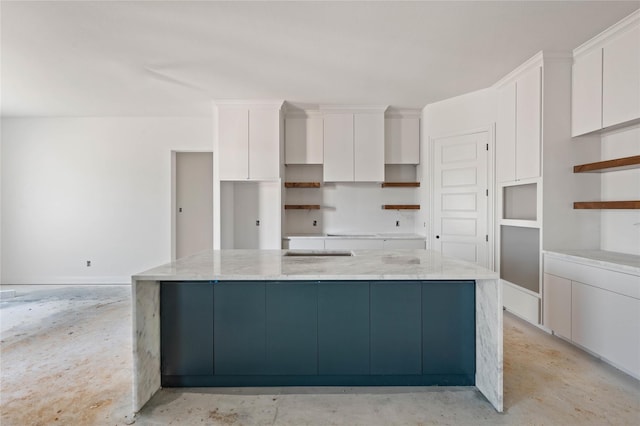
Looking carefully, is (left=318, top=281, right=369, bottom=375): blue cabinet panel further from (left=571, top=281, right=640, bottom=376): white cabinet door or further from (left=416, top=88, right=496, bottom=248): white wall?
(left=416, top=88, right=496, bottom=248): white wall

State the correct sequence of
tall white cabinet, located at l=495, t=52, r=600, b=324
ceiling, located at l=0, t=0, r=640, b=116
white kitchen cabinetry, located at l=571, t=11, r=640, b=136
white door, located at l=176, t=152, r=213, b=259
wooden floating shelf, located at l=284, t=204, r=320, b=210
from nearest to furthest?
ceiling, located at l=0, t=0, r=640, b=116 → white kitchen cabinetry, located at l=571, t=11, r=640, b=136 → tall white cabinet, located at l=495, t=52, r=600, b=324 → wooden floating shelf, located at l=284, t=204, r=320, b=210 → white door, located at l=176, t=152, r=213, b=259

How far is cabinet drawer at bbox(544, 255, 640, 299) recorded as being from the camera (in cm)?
225

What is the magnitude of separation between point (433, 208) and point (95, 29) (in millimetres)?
4136

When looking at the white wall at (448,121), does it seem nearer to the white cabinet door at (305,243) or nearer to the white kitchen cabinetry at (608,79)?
the white kitchen cabinetry at (608,79)

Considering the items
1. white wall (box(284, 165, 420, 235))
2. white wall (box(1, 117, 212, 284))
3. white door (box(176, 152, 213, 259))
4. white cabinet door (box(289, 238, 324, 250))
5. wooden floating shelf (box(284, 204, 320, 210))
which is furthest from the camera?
white door (box(176, 152, 213, 259))

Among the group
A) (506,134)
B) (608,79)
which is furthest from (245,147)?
(608,79)

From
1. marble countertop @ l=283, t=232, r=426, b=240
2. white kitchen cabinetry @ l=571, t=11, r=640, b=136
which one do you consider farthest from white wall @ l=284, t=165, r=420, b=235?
white kitchen cabinetry @ l=571, t=11, r=640, b=136

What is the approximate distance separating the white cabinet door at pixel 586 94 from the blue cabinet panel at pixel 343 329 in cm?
255

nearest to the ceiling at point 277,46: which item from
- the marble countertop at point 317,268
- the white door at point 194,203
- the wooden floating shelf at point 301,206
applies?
the white door at point 194,203

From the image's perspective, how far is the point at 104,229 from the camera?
205 inches

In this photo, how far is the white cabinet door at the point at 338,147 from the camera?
469 centimetres

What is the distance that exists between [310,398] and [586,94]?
3452mm

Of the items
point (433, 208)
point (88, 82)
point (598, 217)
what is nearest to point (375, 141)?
point (433, 208)

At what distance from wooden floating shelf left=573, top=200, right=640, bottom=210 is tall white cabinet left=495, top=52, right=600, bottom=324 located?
0.10 metres
